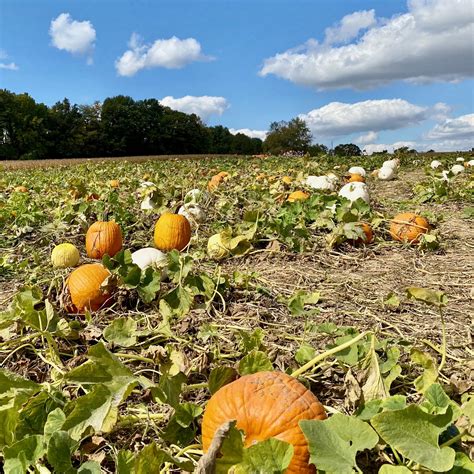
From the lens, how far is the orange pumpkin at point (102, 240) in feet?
12.7

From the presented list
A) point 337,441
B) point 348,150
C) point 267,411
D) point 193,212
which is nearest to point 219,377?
point 267,411

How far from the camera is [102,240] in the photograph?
3.89 m

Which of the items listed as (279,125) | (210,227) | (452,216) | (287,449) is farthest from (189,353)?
(279,125)

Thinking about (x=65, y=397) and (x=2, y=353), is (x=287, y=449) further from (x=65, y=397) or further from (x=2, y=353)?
(x=2, y=353)

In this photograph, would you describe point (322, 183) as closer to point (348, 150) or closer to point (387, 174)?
point (387, 174)

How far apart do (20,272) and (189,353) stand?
2.10 metres

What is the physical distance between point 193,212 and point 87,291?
2150 millimetres

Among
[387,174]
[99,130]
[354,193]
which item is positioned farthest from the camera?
[99,130]

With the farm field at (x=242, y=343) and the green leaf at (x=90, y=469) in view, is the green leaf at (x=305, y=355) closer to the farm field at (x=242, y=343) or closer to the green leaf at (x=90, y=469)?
the farm field at (x=242, y=343)

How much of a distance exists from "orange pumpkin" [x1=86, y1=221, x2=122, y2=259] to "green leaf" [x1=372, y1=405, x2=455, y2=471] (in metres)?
3.00

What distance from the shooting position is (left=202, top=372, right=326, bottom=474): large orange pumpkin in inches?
54.5

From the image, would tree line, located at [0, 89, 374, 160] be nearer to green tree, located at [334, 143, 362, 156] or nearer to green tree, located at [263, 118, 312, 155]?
green tree, located at [263, 118, 312, 155]

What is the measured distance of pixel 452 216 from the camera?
5.47m

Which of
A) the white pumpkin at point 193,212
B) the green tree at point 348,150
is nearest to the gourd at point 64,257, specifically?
the white pumpkin at point 193,212
